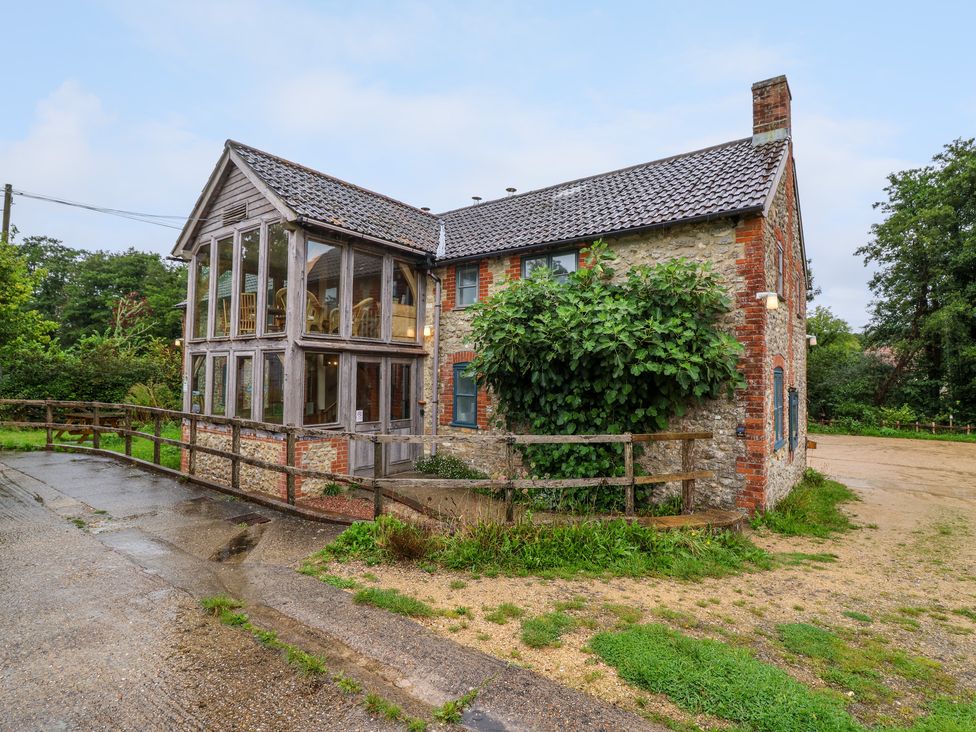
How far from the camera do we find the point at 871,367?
83.5 feet

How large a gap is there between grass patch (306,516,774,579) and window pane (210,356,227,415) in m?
6.26

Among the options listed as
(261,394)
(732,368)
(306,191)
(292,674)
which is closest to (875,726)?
(292,674)

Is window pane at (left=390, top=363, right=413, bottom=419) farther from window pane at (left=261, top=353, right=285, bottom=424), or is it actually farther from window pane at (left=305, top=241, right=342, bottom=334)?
window pane at (left=261, top=353, right=285, bottom=424)

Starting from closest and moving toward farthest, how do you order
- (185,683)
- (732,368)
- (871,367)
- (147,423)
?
(185,683)
(732,368)
(147,423)
(871,367)

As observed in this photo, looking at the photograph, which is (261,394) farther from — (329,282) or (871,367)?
(871,367)

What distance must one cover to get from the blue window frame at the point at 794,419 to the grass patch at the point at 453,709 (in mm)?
9969

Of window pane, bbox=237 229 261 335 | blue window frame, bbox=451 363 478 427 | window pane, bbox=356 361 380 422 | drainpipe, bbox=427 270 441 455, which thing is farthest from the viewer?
drainpipe, bbox=427 270 441 455

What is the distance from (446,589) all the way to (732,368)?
18.9 feet

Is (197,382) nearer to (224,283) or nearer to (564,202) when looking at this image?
(224,283)

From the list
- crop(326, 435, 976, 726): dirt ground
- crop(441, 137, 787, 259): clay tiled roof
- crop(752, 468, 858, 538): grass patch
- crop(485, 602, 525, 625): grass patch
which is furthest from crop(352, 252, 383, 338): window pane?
crop(752, 468, 858, 538): grass patch

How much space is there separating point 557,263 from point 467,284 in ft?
8.09

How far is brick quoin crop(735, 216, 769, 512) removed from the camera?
25.0 ft

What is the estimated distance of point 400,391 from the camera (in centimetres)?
1143

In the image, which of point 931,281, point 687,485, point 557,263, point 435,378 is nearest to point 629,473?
point 687,485
